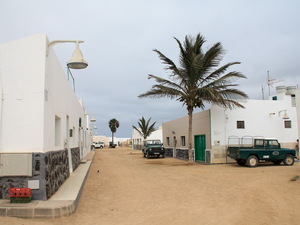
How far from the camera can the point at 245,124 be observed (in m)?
19.6

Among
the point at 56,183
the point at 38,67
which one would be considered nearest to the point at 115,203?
the point at 56,183

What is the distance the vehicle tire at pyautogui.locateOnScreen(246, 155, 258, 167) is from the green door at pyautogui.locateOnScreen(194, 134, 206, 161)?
3.84 metres

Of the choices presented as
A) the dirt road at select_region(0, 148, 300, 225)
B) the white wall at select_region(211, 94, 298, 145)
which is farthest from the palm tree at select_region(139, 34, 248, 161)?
the dirt road at select_region(0, 148, 300, 225)

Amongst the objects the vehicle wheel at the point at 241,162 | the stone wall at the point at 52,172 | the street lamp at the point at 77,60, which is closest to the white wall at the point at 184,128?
the vehicle wheel at the point at 241,162

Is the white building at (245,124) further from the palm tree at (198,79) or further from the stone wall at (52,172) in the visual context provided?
the stone wall at (52,172)

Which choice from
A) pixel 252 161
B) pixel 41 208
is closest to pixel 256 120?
pixel 252 161

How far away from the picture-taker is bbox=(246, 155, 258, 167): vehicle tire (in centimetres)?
1662

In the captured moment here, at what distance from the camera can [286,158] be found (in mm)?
17359

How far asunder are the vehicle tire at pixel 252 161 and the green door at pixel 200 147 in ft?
12.6

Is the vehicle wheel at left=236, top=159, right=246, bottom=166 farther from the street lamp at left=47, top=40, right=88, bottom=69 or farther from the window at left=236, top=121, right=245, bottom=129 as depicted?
the street lamp at left=47, top=40, right=88, bottom=69

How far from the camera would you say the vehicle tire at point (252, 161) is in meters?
16.6

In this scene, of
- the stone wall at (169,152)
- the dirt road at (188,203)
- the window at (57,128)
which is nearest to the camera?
the dirt road at (188,203)

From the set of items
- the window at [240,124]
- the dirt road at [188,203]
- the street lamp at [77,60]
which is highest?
the street lamp at [77,60]

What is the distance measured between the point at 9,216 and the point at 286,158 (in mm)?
16118
